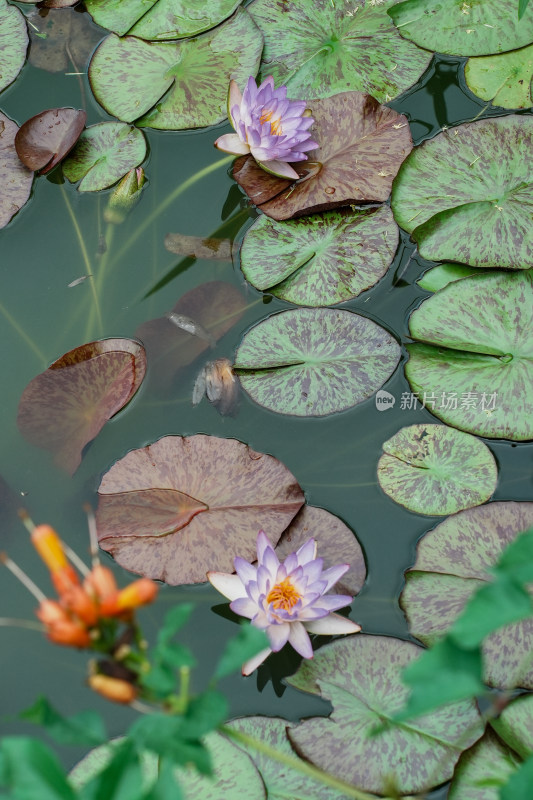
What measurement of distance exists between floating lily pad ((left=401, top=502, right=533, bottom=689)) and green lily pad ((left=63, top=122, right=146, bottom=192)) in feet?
6.67

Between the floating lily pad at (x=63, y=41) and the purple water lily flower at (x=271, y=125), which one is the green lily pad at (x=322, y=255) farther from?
the floating lily pad at (x=63, y=41)

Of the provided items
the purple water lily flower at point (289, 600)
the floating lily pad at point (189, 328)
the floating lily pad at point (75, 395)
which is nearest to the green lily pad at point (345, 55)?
the floating lily pad at point (189, 328)

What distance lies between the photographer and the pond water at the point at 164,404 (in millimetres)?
2213

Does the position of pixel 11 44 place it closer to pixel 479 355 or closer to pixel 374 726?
pixel 479 355

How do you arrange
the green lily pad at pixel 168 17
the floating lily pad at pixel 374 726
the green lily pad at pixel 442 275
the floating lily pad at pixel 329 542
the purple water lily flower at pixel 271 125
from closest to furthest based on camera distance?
the floating lily pad at pixel 374 726 → the floating lily pad at pixel 329 542 → the green lily pad at pixel 442 275 → the purple water lily flower at pixel 271 125 → the green lily pad at pixel 168 17

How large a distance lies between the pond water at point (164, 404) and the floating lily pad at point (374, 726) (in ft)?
0.36

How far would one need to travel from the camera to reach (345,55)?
3.07 meters

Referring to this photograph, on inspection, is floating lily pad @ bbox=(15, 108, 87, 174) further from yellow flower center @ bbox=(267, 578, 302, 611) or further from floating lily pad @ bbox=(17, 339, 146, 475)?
yellow flower center @ bbox=(267, 578, 302, 611)

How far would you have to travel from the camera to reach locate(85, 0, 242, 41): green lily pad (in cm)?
320

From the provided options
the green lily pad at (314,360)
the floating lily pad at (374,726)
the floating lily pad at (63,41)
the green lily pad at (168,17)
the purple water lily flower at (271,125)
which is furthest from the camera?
the floating lily pad at (63,41)

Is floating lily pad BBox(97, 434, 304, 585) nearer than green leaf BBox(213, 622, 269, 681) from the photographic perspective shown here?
No

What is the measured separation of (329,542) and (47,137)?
7.03ft

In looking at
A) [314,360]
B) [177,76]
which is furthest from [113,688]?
[177,76]

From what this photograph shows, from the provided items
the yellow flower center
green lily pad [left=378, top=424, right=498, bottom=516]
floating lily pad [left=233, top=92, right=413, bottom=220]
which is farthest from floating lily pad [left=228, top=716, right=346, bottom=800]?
floating lily pad [left=233, top=92, right=413, bottom=220]
